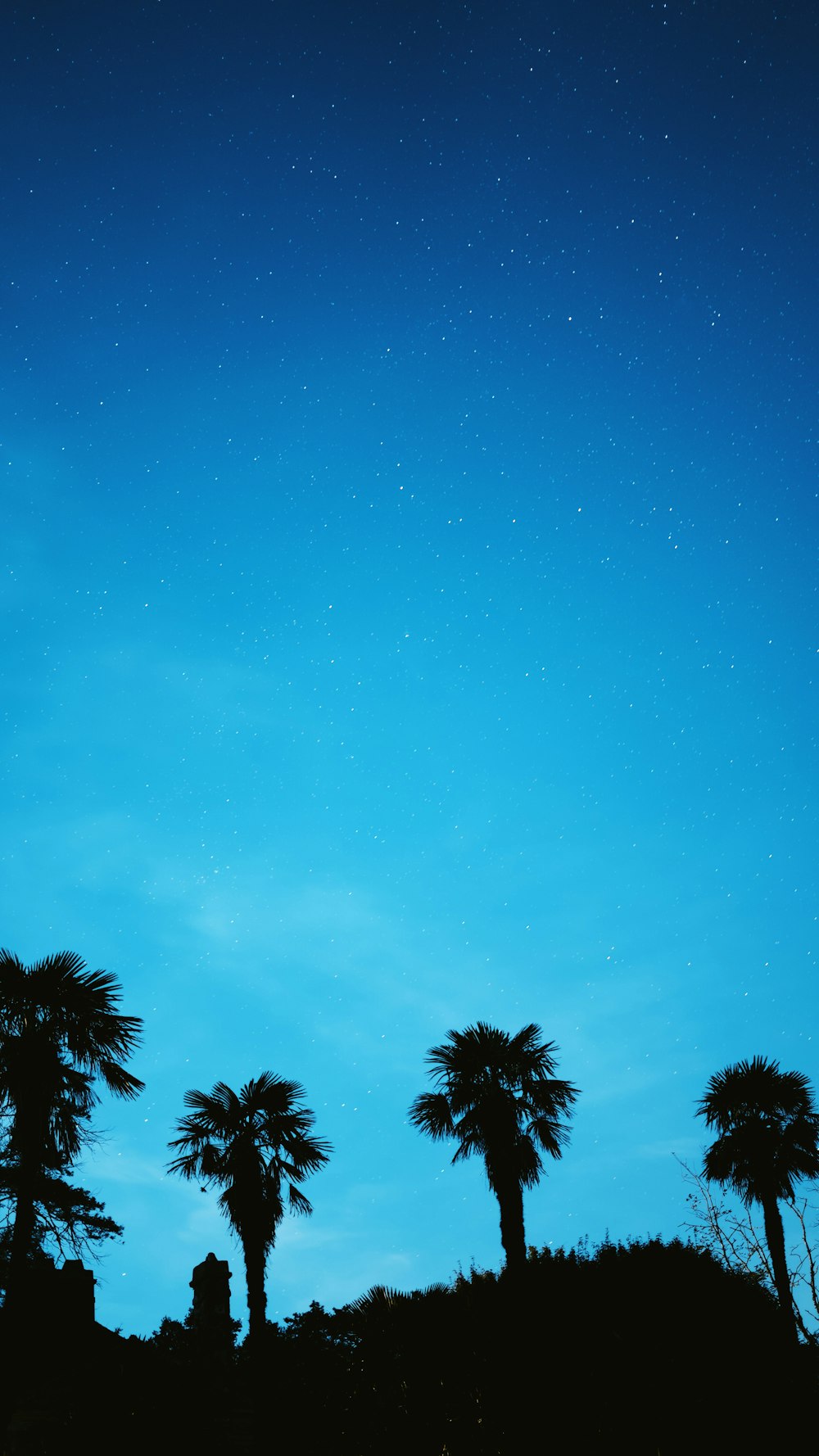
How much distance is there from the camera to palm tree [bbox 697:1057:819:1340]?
99.8ft

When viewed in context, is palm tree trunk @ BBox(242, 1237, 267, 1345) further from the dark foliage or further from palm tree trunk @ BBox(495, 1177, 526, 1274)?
palm tree trunk @ BBox(495, 1177, 526, 1274)

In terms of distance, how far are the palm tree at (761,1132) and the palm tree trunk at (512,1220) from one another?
302 inches

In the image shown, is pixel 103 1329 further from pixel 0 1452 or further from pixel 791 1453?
pixel 791 1453

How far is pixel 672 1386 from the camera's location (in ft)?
49.7

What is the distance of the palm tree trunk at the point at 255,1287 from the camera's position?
80.1ft

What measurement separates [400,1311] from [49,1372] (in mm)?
8755

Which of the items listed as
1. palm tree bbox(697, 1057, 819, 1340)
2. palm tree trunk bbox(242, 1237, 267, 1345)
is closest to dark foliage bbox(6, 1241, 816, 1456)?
palm tree trunk bbox(242, 1237, 267, 1345)

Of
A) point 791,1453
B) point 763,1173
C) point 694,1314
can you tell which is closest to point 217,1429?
point 694,1314

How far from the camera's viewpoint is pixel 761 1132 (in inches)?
1220

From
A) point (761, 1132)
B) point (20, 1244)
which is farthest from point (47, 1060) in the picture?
point (761, 1132)

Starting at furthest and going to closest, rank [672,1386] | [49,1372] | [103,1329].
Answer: [103,1329] → [49,1372] → [672,1386]

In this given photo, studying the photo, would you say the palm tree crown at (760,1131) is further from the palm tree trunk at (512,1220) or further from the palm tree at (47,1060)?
the palm tree at (47,1060)

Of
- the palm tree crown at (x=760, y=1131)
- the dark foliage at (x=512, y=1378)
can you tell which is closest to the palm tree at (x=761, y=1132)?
the palm tree crown at (x=760, y=1131)

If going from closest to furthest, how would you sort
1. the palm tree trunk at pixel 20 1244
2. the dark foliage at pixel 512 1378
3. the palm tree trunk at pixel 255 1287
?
1. the dark foliage at pixel 512 1378
2. the palm tree trunk at pixel 20 1244
3. the palm tree trunk at pixel 255 1287
